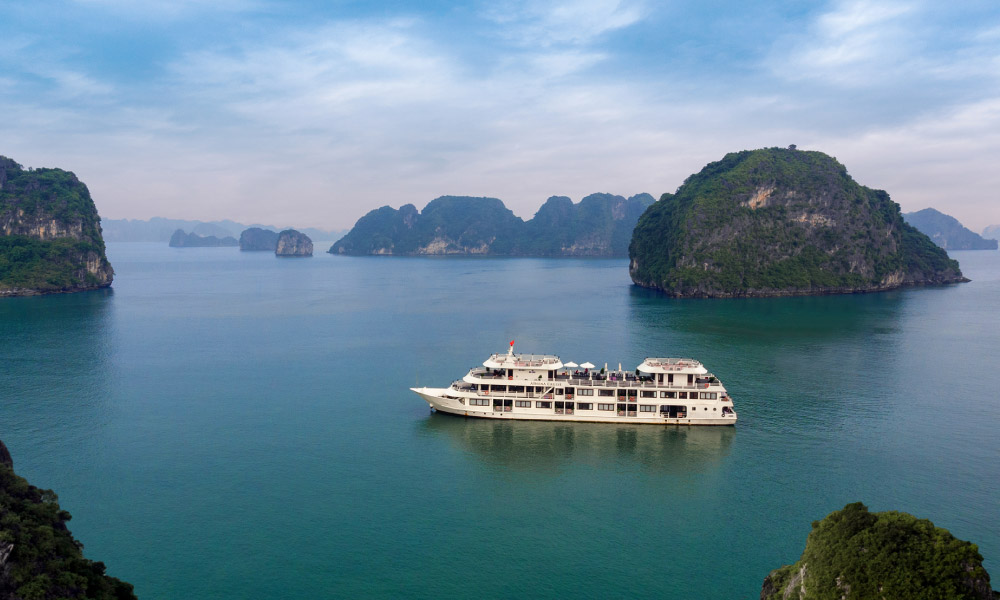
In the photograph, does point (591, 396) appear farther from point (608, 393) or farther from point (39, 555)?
point (39, 555)

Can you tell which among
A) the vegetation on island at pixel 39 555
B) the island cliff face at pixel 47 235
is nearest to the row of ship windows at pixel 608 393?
the vegetation on island at pixel 39 555

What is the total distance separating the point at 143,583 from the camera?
105 ft

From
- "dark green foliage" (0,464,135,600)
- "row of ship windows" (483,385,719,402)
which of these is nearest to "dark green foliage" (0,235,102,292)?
"row of ship windows" (483,385,719,402)

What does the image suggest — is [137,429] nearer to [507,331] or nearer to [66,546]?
[66,546]

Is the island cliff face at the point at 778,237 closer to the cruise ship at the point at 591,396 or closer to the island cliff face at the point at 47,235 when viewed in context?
the cruise ship at the point at 591,396

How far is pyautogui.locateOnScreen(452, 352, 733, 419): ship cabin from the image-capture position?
56.5 meters

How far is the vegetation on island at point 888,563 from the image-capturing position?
19.5m

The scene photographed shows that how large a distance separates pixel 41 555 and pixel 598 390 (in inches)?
1738

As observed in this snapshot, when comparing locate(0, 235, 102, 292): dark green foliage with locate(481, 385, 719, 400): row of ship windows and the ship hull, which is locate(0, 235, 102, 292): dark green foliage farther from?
locate(481, 385, 719, 400): row of ship windows

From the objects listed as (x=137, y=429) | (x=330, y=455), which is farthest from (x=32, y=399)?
(x=330, y=455)

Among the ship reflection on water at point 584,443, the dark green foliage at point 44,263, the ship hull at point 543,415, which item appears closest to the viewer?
the ship reflection on water at point 584,443

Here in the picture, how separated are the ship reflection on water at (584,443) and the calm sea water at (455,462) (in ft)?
0.90

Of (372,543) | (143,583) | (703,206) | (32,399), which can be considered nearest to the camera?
(143,583)

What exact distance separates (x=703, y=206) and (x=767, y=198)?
22008 mm
